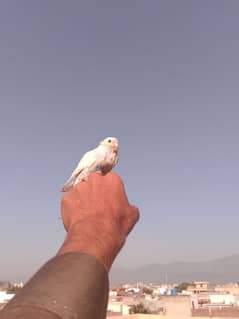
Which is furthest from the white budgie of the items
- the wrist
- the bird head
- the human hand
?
the wrist

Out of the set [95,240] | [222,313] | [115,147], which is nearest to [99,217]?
[95,240]

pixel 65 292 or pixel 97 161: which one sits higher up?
pixel 97 161

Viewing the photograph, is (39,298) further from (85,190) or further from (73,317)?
(85,190)

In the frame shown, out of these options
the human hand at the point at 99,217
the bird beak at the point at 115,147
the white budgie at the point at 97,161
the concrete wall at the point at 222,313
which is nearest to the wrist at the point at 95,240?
the human hand at the point at 99,217

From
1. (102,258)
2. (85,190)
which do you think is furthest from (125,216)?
(102,258)

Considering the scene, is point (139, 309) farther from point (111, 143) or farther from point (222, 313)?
point (111, 143)

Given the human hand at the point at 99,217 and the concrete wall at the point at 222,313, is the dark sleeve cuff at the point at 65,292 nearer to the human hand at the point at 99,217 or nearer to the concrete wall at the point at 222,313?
the human hand at the point at 99,217
